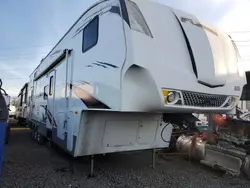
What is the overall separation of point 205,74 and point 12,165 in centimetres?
472

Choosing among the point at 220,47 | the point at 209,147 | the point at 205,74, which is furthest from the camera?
the point at 209,147

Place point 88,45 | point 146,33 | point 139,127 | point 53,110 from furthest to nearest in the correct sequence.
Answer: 1. point 53,110
2. point 139,127
3. point 88,45
4. point 146,33

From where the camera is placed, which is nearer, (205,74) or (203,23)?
(205,74)

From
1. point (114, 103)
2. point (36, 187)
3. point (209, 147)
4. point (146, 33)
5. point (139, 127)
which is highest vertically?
point (146, 33)

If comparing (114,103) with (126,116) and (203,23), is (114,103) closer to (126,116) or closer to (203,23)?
(126,116)

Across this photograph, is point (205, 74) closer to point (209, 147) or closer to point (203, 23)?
point (203, 23)

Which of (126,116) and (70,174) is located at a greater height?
A: (126,116)

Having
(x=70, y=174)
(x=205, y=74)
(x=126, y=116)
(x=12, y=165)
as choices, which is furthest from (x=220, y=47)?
(x=12, y=165)

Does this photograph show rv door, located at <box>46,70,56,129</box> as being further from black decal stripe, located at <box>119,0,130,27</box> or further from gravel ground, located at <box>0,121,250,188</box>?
black decal stripe, located at <box>119,0,130,27</box>

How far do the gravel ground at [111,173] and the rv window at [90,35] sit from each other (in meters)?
2.52

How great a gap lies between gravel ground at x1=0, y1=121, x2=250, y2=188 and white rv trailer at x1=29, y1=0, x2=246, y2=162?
62 cm

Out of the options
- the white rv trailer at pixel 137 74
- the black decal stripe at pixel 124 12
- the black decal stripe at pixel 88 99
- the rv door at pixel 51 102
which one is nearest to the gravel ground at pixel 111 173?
the white rv trailer at pixel 137 74

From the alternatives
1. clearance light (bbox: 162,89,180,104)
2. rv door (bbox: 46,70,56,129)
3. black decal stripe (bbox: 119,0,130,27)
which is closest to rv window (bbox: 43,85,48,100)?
rv door (bbox: 46,70,56,129)

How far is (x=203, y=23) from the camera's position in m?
4.20
